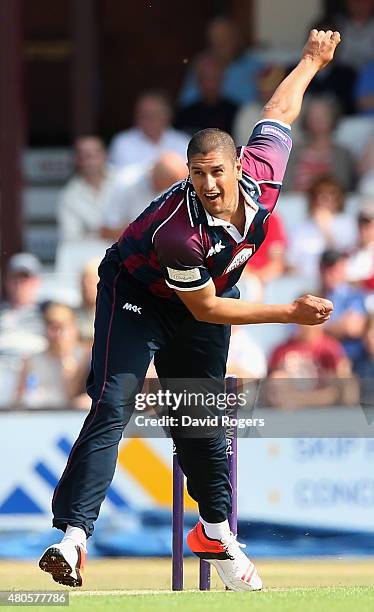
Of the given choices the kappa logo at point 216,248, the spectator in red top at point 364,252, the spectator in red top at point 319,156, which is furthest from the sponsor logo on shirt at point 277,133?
the spectator in red top at point 319,156

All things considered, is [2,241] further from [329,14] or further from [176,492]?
[176,492]

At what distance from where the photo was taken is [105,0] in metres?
13.8

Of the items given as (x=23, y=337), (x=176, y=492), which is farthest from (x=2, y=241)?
(x=176, y=492)

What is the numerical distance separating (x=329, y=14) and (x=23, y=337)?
434cm

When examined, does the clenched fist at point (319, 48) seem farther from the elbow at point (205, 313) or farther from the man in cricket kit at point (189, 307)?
the elbow at point (205, 313)

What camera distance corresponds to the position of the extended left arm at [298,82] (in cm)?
Result: 596

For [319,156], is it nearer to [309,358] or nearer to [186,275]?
[309,358]

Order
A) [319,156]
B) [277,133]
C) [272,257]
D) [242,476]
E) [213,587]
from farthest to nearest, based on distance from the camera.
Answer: [319,156] → [272,257] → [242,476] → [213,587] → [277,133]

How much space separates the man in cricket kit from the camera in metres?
5.39

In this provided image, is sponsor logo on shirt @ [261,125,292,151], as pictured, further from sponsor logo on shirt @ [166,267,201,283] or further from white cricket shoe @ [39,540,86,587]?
white cricket shoe @ [39,540,86,587]

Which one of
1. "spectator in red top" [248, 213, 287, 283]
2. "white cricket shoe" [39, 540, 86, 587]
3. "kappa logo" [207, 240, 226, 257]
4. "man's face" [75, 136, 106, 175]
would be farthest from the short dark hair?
"man's face" [75, 136, 106, 175]

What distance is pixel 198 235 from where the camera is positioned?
5383mm

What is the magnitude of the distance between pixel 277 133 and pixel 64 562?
1.89 meters

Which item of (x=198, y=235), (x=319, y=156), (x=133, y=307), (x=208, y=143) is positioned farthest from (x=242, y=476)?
(x=319, y=156)
